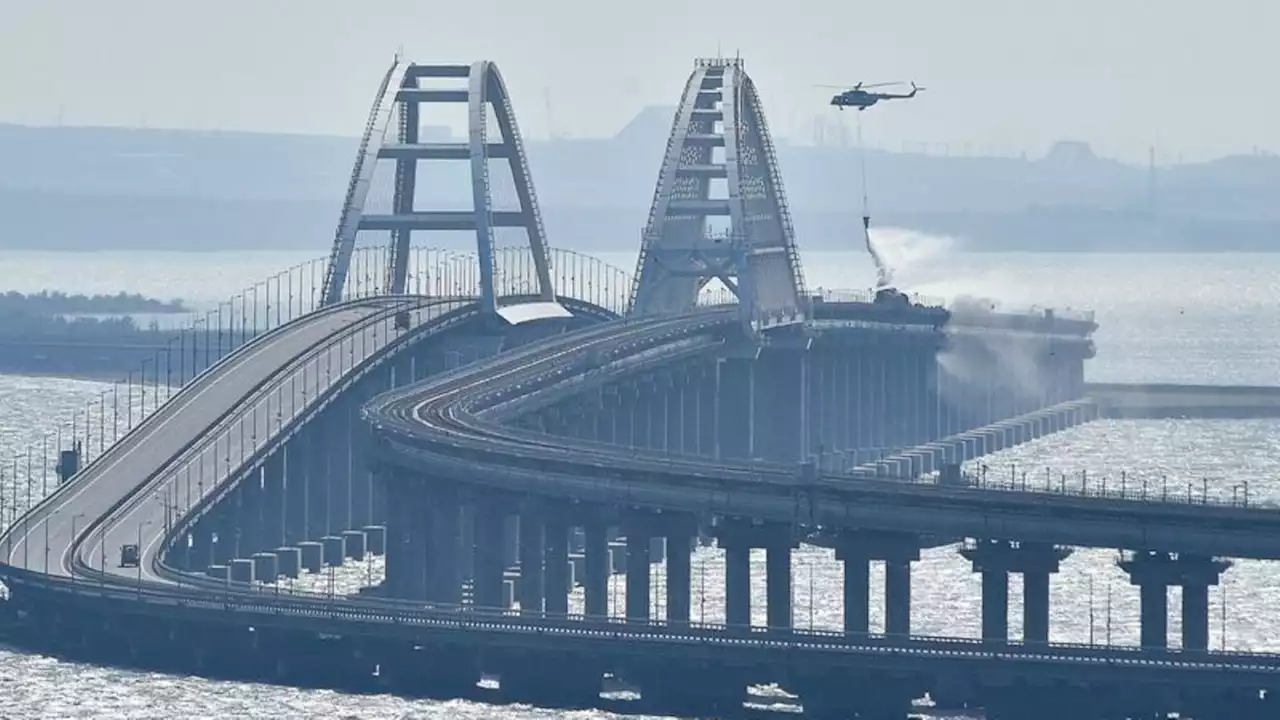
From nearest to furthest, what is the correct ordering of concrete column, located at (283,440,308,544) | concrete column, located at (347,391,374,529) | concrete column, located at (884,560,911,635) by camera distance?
concrete column, located at (884,560,911,635)
concrete column, located at (283,440,308,544)
concrete column, located at (347,391,374,529)

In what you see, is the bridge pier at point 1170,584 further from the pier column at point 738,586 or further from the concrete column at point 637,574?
the concrete column at point 637,574

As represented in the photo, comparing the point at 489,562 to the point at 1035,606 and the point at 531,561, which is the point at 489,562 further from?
the point at 1035,606

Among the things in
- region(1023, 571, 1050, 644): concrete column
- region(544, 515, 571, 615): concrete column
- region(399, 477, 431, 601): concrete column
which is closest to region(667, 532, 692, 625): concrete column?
region(544, 515, 571, 615): concrete column

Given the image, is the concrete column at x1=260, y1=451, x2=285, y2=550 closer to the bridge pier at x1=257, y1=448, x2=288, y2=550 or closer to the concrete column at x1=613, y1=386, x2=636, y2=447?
the bridge pier at x1=257, y1=448, x2=288, y2=550

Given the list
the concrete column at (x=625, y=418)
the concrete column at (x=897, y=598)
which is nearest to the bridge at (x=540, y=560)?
the concrete column at (x=897, y=598)

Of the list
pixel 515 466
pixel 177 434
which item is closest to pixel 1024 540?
pixel 515 466

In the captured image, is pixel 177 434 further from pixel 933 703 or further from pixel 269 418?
pixel 933 703

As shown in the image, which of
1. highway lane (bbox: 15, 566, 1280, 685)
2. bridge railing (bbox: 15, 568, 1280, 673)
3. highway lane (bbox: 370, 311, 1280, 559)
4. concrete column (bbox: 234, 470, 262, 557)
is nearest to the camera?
highway lane (bbox: 15, 566, 1280, 685)
